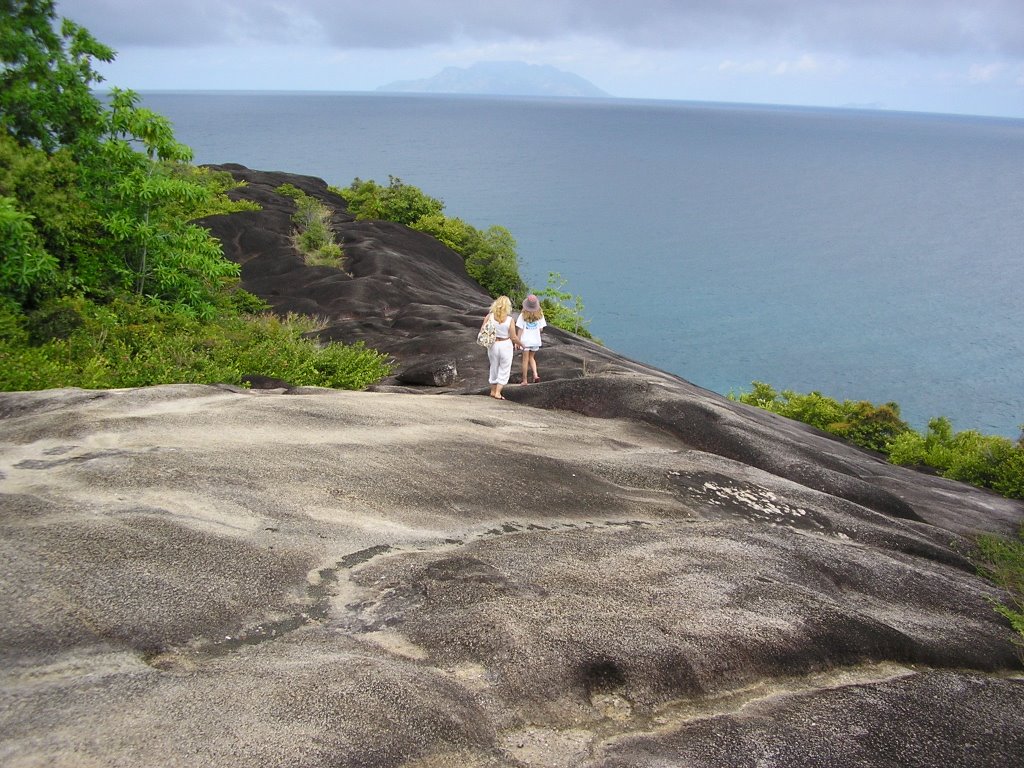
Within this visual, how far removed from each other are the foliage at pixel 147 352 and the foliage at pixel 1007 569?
1623 centimetres

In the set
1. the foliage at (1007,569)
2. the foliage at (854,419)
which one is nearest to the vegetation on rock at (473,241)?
the foliage at (854,419)

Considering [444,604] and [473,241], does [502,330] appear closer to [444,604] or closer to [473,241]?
[444,604]

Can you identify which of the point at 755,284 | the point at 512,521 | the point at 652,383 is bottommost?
the point at 512,521

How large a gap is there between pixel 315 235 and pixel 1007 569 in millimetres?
42479

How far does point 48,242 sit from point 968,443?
115 feet

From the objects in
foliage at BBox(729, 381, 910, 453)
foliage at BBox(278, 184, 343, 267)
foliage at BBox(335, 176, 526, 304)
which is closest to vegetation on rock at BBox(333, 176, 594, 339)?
foliage at BBox(335, 176, 526, 304)

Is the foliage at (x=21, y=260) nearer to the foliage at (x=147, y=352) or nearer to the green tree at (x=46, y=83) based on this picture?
the foliage at (x=147, y=352)

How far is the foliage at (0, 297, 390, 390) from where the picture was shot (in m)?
18.0

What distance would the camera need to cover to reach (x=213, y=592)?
7699 mm

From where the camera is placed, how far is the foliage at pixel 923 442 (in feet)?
86.7

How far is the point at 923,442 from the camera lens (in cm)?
3136

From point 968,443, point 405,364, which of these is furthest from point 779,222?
point 405,364

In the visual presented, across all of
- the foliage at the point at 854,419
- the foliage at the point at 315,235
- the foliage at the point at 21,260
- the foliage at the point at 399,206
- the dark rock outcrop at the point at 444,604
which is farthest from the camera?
the foliage at the point at 399,206

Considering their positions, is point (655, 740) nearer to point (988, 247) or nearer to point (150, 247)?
point (150, 247)
